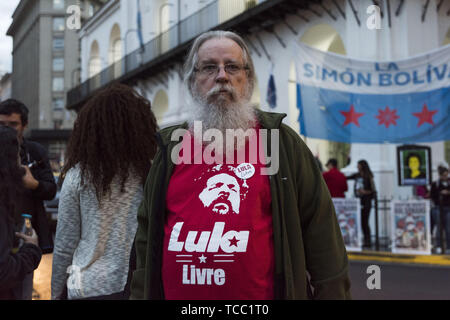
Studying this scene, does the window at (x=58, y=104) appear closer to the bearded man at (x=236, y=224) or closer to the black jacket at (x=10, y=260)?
the black jacket at (x=10, y=260)

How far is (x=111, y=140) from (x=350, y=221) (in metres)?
7.91

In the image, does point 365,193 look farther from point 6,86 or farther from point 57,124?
point 6,86

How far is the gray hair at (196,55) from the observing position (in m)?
2.32

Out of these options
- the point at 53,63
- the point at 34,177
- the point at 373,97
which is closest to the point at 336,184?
the point at 373,97

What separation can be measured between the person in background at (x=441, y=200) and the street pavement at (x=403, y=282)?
1.76 metres

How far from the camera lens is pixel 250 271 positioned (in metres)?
1.96

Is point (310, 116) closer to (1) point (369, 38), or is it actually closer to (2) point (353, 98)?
(2) point (353, 98)

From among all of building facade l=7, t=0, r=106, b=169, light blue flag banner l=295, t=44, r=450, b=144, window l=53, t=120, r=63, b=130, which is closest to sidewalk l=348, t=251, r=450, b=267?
light blue flag banner l=295, t=44, r=450, b=144

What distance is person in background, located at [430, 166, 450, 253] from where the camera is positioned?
9797mm

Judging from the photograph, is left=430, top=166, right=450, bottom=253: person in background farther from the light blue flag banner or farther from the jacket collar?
the jacket collar

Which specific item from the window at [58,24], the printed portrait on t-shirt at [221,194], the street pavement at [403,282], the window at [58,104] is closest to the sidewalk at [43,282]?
the street pavement at [403,282]

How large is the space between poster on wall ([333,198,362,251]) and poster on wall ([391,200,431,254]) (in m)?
0.66
